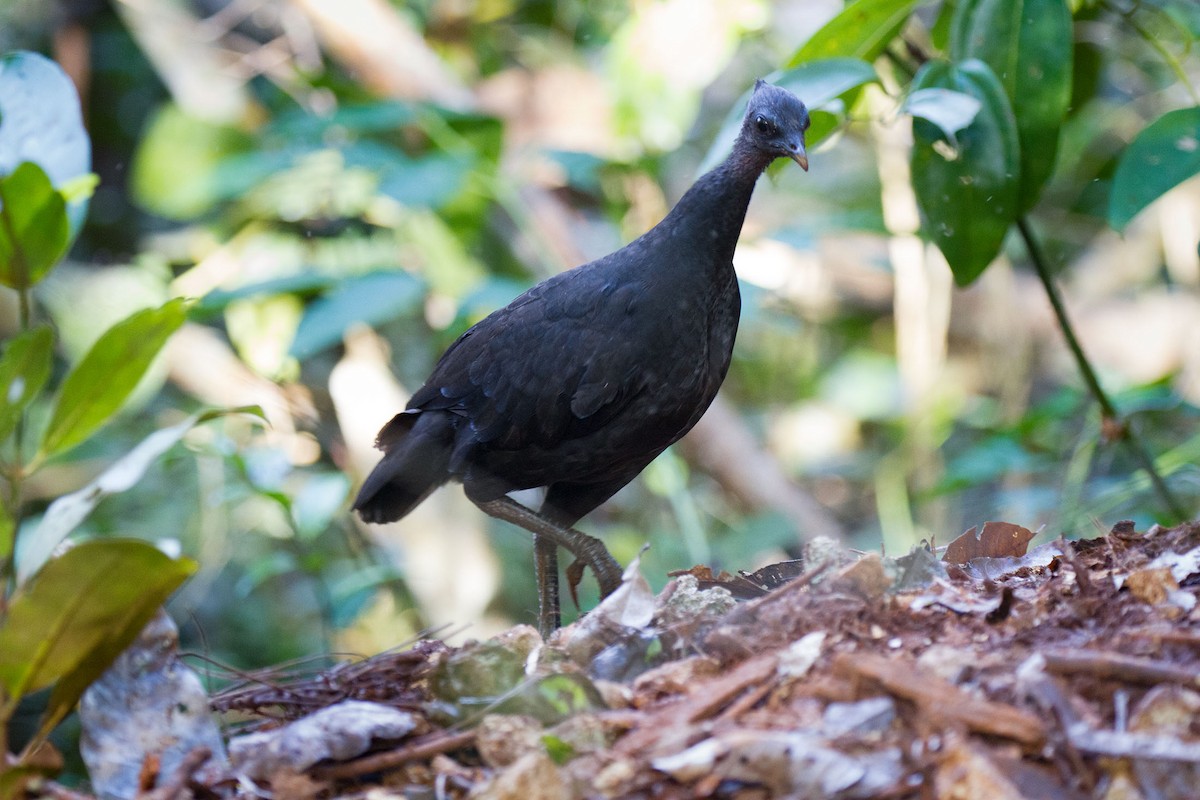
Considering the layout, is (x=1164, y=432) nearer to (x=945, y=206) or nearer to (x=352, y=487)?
(x=945, y=206)

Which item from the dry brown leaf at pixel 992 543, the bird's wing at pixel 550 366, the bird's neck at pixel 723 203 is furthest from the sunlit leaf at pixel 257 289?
the dry brown leaf at pixel 992 543

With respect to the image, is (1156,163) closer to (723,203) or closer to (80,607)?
(723,203)

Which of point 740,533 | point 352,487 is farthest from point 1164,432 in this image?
point 352,487

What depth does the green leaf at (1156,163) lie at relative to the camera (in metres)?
3.32

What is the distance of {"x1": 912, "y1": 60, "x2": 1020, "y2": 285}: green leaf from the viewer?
11.6 ft

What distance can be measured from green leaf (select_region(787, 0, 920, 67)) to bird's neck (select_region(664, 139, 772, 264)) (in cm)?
41

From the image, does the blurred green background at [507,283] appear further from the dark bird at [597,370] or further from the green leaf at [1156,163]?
the dark bird at [597,370]

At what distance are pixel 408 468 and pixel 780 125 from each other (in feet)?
5.41

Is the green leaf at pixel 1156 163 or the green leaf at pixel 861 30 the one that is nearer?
the green leaf at pixel 1156 163

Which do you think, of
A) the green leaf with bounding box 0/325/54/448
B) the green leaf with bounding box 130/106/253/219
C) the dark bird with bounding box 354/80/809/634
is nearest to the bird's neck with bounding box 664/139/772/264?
the dark bird with bounding box 354/80/809/634

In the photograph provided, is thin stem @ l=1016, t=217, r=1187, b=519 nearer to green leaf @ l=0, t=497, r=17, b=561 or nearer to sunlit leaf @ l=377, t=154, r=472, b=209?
sunlit leaf @ l=377, t=154, r=472, b=209

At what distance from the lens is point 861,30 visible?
3691 mm

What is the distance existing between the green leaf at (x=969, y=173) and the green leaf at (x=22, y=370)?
2.55 meters

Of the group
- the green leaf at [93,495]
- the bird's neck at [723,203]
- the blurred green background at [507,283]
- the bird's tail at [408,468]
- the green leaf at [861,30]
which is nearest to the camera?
the green leaf at [93,495]
